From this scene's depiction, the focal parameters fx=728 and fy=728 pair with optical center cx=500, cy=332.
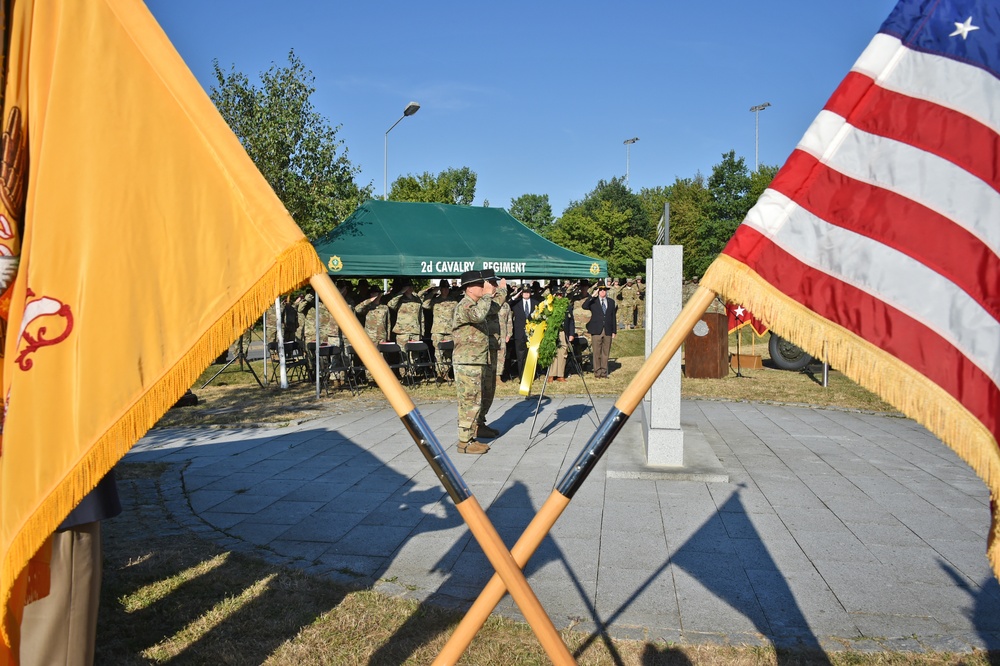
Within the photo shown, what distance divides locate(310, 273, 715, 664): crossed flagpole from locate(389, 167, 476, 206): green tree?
110ft

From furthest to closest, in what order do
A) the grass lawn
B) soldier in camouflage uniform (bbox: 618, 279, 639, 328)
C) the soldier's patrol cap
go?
soldier in camouflage uniform (bbox: 618, 279, 639, 328), the soldier's patrol cap, the grass lawn

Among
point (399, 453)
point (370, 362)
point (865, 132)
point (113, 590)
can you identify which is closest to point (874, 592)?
point (865, 132)

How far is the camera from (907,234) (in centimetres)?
206

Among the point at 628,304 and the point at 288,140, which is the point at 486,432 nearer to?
the point at 288,140

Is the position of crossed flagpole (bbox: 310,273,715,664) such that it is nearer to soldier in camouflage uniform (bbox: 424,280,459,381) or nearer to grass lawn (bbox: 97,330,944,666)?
grass lawn (bbox: 97,330,944,666)

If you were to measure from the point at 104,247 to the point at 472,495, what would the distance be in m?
1.34

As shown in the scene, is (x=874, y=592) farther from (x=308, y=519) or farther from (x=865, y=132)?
(x=308, y=519)

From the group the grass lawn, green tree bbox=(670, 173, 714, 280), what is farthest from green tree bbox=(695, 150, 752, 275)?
the grass lawn

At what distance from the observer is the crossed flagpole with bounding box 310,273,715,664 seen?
2176 mm

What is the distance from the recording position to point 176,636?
4.00 metres

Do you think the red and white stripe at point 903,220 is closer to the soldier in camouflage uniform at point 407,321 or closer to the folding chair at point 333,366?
the folding chair at point 333,366

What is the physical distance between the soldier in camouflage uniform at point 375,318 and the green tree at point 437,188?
20.4 metres

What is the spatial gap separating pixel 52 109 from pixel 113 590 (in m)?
3.47

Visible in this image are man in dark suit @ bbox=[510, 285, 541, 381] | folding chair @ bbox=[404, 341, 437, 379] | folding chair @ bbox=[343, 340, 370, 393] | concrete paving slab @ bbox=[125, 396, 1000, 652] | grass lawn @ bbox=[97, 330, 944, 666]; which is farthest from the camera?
man in dark suit @ bbox=[510, 285, 541, 381]
